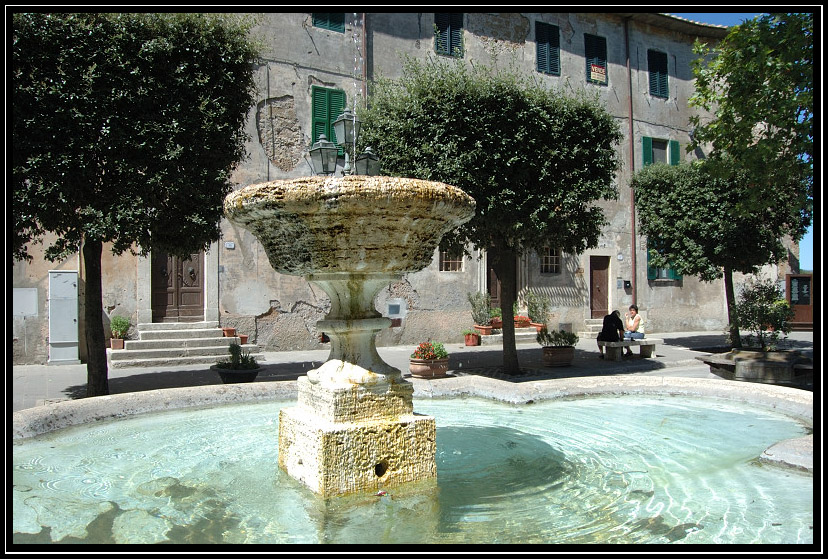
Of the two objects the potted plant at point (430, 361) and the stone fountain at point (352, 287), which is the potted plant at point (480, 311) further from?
the stone fountain at point (352, 287)

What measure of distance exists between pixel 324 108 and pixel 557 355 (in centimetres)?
823

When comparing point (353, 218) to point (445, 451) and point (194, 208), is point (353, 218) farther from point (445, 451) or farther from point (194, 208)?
point (194, 208)

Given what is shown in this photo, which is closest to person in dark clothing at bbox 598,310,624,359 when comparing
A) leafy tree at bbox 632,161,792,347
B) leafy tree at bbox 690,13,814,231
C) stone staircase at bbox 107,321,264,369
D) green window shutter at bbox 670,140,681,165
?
leafy tree at bbox 632,161,792,347

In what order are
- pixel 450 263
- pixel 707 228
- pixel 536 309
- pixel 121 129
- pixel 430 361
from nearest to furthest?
pixel 121 129 < pixel 430 361 < pixel 707 228 < pixel 450 263 < pixel 536 309

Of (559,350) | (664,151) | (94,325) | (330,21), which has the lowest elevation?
(559,350)

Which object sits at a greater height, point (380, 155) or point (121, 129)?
point (380, 155)

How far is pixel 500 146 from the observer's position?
32.1ft

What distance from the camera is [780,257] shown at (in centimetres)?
1526

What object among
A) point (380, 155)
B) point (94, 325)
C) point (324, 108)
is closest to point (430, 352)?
point (380, 155)

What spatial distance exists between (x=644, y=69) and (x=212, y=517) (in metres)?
21.0

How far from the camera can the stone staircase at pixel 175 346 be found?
12.3 meters

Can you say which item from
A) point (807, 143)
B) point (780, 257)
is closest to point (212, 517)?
point (807, 143)

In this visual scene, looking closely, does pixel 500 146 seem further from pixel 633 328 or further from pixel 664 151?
pixel 664 151

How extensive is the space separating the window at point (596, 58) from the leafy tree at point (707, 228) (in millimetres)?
4468
